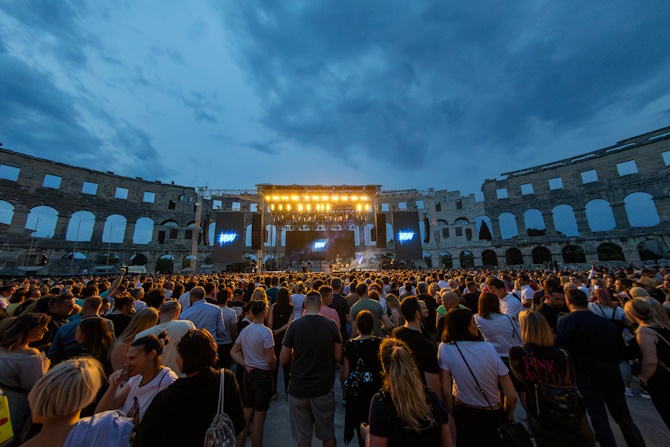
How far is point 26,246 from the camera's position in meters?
22.5

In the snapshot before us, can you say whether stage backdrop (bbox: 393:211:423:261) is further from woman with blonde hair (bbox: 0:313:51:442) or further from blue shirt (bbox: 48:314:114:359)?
woman with blonde hair (bbox: 0:313:51:442)

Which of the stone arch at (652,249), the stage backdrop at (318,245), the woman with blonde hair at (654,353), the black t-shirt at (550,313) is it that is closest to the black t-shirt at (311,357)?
the woman with blonde hair at (654,353)

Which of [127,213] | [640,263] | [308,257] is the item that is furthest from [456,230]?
[127,213]

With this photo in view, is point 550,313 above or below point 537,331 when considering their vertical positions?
below

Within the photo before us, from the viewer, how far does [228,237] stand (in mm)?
21875

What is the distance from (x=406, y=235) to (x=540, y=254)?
1747 centimetres

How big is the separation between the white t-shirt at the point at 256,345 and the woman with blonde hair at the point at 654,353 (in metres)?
4.29

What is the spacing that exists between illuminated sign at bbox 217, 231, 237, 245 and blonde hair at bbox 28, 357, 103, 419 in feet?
71.6

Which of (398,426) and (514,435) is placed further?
(514,435)

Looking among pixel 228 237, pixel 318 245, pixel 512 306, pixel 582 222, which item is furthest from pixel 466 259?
pixel 512 306

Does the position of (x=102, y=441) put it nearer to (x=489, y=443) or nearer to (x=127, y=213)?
(x=489, y=443)

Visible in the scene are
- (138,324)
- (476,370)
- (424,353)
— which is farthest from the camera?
(138,324)

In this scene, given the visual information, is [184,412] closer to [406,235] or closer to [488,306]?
[488,306]

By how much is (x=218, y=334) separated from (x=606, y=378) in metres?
5.25
